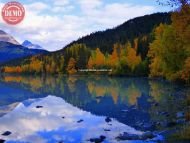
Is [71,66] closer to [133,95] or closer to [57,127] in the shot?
[133,95]

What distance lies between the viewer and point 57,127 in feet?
110

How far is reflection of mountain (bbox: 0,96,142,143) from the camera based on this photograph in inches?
1120

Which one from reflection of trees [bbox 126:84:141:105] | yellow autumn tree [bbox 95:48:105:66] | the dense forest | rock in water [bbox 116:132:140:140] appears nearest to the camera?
the dense forest

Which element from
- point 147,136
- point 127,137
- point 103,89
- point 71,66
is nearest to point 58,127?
point 127,137

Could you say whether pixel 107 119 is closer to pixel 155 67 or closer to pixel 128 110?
pixel 128 110

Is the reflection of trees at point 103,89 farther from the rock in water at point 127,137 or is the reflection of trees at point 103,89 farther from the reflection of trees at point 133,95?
the rock in water at point 127,137

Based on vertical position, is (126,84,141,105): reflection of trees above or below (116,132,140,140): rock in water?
below

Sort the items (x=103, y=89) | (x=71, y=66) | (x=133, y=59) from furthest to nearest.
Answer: (x=71, y=66), (x=133, y=59), (x=103, y=89)

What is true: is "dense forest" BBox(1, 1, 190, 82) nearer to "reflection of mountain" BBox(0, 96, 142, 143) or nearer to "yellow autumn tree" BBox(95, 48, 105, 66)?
"yellow autumn tree" BBox(95, 48, 105, 66)

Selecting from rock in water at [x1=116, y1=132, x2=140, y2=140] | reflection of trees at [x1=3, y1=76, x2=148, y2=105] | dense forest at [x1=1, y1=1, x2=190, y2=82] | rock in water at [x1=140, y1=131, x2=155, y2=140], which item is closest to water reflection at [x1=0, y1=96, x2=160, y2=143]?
rock in water at [x1=116, y1=132, x2=140, y2=140]

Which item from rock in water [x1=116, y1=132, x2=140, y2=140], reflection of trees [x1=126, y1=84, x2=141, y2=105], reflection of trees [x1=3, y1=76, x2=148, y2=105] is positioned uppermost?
rock in water [x1=116, y1=132, x2=140, y2=140]

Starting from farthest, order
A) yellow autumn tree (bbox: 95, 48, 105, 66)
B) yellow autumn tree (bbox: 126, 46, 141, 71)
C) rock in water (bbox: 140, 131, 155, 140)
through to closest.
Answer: yellow autumn tree (bbox: 95, 48, 105, 66), yellow autumn tree (bbox: 126, 46, 141, 71), rock in water (bbox: 140, 131, 155, 140)

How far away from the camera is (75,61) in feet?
642

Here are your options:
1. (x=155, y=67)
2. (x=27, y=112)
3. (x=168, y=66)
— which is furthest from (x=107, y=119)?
(x=155, y=67)
